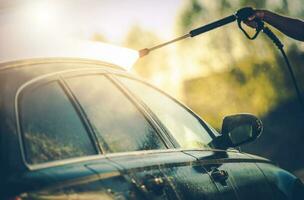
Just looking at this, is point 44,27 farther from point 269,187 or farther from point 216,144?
point 269,187

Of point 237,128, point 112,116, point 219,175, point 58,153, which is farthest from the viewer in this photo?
point 237,128

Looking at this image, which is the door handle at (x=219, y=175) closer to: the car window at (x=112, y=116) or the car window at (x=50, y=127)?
the car window at (x=112, y=116)

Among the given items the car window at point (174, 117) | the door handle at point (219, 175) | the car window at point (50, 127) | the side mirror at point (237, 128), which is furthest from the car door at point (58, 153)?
the side mirror at point (237, 128)

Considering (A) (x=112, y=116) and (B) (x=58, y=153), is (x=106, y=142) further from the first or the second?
(B) (x=58, y=153)

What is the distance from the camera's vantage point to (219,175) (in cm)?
334

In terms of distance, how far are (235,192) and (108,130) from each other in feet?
3.19

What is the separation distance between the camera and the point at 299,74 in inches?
1849

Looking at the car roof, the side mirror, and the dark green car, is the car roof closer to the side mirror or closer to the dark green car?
the dark green car

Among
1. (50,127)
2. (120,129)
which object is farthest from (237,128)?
(50,127)

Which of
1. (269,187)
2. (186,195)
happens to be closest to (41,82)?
(186,195)

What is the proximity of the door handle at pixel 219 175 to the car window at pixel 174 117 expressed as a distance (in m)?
0.23

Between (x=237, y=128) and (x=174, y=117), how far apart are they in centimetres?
42

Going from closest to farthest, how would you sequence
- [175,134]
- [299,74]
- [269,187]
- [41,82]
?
[41,82]
[175,134]
[269,187]
[299,74]

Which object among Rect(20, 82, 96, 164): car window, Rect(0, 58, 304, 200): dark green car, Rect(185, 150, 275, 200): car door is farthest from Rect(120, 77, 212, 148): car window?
Rect(20, 82, 96, 164): car window
